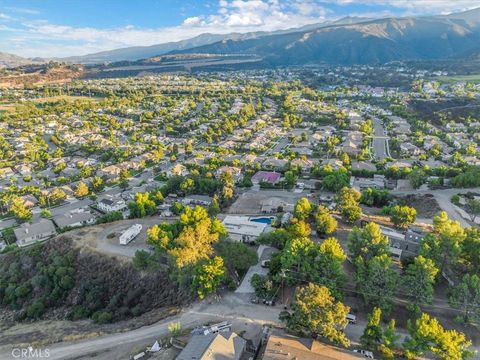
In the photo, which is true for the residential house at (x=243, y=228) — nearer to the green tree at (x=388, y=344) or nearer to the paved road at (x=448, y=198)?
the green tree at (x=388, y=344)

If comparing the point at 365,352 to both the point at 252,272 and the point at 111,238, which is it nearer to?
the point at 252,272

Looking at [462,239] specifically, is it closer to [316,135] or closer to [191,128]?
[316,135]

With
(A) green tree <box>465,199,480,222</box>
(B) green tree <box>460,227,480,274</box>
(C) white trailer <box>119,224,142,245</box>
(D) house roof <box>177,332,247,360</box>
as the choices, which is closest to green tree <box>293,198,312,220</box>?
(B) green tree <box>460,227,480,274</box>

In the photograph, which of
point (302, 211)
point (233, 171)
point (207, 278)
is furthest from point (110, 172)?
point (207, 278)

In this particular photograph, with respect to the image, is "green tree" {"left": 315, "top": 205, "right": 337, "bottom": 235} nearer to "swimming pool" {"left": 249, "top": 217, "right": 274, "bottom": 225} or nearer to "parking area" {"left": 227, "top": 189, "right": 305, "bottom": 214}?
"swimming pool" {"left": 249, "top": 217, "right": 274, "bottom": 225}

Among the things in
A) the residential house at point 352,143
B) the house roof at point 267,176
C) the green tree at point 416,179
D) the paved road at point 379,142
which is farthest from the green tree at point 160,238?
the paved road at point 379,142

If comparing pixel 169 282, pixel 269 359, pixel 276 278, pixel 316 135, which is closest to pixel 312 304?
pixel 269 359
